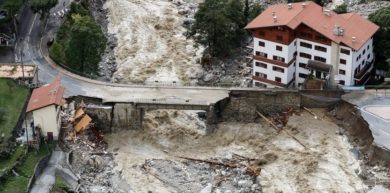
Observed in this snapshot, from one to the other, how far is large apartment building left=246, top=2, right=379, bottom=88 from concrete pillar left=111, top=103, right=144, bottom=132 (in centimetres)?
1450

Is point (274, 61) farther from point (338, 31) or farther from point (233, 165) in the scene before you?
point (233, 165)

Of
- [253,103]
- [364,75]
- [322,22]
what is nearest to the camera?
[322,22]

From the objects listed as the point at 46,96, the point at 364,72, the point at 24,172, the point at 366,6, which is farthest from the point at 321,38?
the point at 24,172

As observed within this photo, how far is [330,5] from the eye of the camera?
324 feet

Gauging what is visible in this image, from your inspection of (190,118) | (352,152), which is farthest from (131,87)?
(352,152)

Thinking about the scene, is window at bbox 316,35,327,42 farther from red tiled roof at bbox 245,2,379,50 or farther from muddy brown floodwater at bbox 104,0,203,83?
muddy brown floodwater at bbox 104,0,203,83

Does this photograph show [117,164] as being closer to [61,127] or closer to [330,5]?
[61,127]

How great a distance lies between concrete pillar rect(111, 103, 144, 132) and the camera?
247 feet

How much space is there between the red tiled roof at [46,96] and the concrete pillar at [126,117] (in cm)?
621

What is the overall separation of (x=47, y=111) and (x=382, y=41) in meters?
36.7

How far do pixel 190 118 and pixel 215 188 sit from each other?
1343cm

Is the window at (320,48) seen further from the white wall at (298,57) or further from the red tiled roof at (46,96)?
the red tiled roof at (46,96)

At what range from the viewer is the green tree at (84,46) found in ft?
260

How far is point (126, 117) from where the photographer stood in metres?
75.7
